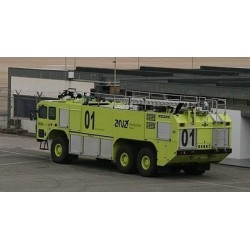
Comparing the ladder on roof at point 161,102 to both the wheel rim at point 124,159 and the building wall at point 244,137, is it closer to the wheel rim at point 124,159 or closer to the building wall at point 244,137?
the wheel rim at point 124,159

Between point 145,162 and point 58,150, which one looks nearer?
point 145,162

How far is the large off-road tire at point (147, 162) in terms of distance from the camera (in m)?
27.7

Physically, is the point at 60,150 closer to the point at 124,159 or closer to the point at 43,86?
the point at 124,159

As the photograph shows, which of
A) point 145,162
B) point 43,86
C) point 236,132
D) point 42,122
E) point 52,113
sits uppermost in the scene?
point 43,86

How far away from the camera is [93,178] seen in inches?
1089

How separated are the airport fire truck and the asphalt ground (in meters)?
0.52

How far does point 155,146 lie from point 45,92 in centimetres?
1575

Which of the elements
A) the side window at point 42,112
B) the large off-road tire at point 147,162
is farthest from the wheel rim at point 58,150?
the large off-road tire at point 147,162

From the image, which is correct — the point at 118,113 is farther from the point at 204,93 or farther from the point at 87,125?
the point at 204,93

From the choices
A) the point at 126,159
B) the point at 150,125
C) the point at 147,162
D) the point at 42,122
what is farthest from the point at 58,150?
the point at 150,125

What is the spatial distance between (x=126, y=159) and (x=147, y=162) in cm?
97

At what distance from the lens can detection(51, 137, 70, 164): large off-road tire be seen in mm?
31047

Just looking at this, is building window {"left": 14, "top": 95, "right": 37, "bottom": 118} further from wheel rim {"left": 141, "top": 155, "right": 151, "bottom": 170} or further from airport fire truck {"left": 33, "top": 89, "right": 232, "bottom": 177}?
wheel rim {"left": 141, "top": 155, "right": 151, "bottom": 170}

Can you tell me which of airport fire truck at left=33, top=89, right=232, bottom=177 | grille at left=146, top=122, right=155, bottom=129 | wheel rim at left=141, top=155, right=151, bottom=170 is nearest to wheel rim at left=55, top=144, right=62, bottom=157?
airport fire truck at left=33, top=89, right=232, bottom=177
